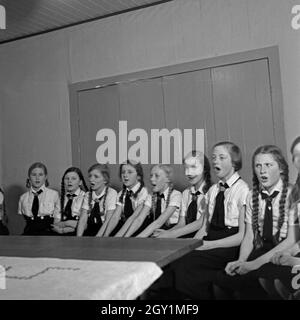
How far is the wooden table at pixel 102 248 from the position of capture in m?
1.39

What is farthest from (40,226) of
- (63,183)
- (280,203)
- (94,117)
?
(280,203)

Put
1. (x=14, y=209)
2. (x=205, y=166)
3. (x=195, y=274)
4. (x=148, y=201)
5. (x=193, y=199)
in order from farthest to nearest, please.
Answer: (x=14, y=209) → (x=148, y=201) → (x=205, y=166) → (x=193, y=199) → (x=195, y=274)

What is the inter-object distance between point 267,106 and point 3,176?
113 inches

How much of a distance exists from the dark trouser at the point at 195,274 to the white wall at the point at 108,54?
1.08 metres

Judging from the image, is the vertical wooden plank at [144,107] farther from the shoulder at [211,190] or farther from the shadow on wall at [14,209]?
the shadow on wall at [14,209]

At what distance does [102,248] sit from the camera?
1.59 metres

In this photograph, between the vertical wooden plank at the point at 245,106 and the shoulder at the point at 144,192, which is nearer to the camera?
the vertical wooden plank at the point at 245,106

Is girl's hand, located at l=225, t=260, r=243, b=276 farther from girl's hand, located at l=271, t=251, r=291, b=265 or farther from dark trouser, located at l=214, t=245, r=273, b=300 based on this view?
girl's hand, located at l=271, t=251, r=291, b=265

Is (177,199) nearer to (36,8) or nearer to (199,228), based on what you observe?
(199,228)

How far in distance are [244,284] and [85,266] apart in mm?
1292

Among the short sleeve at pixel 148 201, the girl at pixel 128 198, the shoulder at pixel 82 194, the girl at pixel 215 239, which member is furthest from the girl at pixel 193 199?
the shoulder at pixel 82 194

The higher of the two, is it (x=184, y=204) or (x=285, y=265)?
(x=184, y=204)

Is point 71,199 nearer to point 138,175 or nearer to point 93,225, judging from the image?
point 93,225

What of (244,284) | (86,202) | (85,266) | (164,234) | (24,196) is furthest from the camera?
(24,196)
